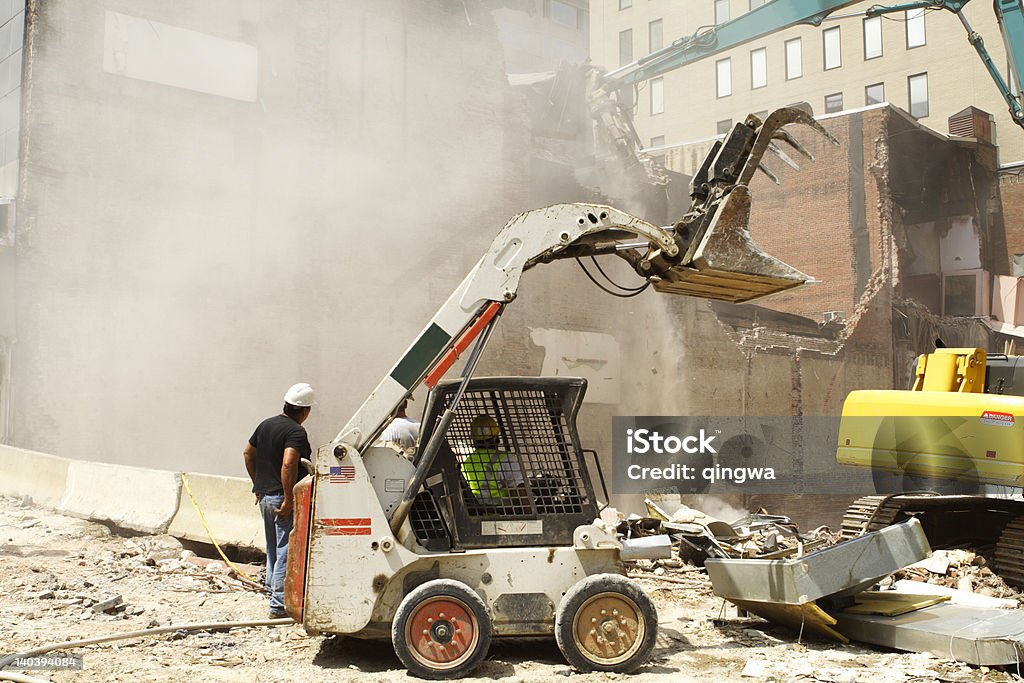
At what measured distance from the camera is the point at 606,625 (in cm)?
505

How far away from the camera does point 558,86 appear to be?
21.0 meters

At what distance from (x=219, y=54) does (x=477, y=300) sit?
11.4 metres

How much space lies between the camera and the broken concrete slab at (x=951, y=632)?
5375mm

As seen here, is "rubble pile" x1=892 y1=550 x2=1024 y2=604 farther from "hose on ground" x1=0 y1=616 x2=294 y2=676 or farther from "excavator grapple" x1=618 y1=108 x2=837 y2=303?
"hose on ground" x1=0 y1=616 x2=294 y2=676

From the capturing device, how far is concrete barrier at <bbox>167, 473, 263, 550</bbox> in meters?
7.98

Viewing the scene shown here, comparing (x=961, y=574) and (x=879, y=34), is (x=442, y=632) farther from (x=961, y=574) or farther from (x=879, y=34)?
(x=879, y=34)

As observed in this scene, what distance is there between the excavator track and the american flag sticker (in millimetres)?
5259

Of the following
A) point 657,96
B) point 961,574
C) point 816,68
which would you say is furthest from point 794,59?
point 961,574

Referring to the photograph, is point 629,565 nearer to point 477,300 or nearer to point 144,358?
point 477,300

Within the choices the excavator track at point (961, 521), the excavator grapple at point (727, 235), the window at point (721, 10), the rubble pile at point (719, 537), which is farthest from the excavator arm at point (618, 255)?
the window at point (721, 10)

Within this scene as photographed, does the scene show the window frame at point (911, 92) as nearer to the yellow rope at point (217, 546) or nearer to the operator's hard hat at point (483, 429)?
the yellow rope at point (217, 546)

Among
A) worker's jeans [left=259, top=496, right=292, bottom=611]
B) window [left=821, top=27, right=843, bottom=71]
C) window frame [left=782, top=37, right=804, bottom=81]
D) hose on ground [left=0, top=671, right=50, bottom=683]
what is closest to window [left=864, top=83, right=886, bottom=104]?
window [left=821, top=27, right=843, bottom=71]

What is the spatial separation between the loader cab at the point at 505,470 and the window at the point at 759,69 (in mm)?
39502

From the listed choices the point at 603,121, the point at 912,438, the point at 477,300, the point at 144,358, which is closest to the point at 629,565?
the point at 912,438
